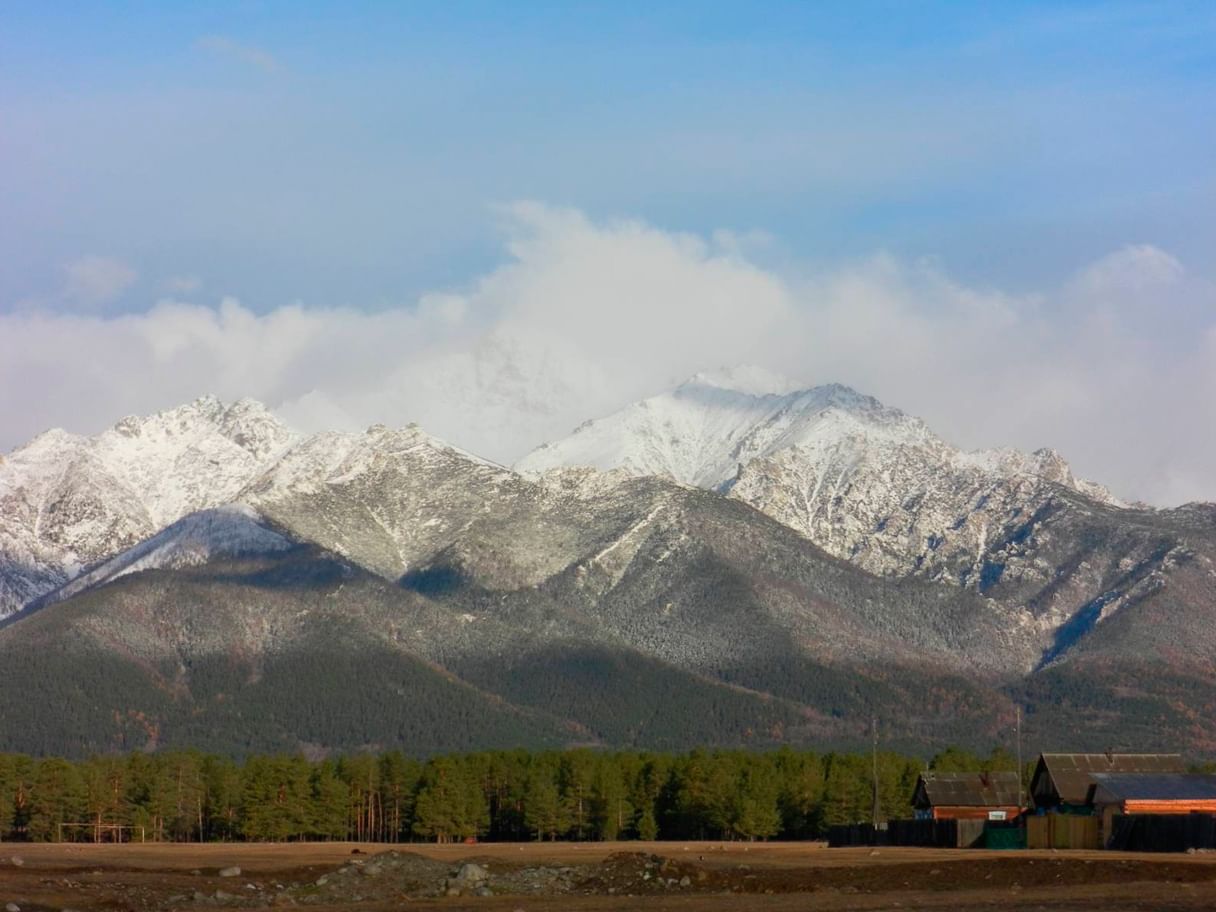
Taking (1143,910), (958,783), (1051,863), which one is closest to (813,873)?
(1051,863)

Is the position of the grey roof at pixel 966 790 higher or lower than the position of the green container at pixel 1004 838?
higher

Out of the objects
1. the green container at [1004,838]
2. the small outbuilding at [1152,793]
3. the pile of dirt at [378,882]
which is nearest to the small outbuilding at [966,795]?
the small outbuilding at [1152,793]

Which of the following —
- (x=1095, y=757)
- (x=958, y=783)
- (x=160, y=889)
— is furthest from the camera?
(x=958, y=783)

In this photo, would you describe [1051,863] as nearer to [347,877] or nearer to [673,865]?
[673,865]

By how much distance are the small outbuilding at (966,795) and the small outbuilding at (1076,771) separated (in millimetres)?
14201

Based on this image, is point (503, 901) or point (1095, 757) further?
point (1095, 757)

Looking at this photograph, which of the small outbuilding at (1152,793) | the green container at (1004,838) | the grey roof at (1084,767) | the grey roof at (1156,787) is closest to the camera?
the green container at (1004,838)

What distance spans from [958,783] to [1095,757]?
2256 centimetres

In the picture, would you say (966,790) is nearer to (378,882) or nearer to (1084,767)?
(1084,767)

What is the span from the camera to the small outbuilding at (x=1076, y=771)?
159375 millimetres

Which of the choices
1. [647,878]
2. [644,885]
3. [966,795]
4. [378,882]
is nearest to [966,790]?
[966,795]

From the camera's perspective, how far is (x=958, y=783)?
185 m

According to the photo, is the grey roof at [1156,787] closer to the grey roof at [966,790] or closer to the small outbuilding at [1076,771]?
the small outbuilding at [1076,771]

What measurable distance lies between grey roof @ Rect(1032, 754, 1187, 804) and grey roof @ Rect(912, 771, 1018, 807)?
16441 mm
